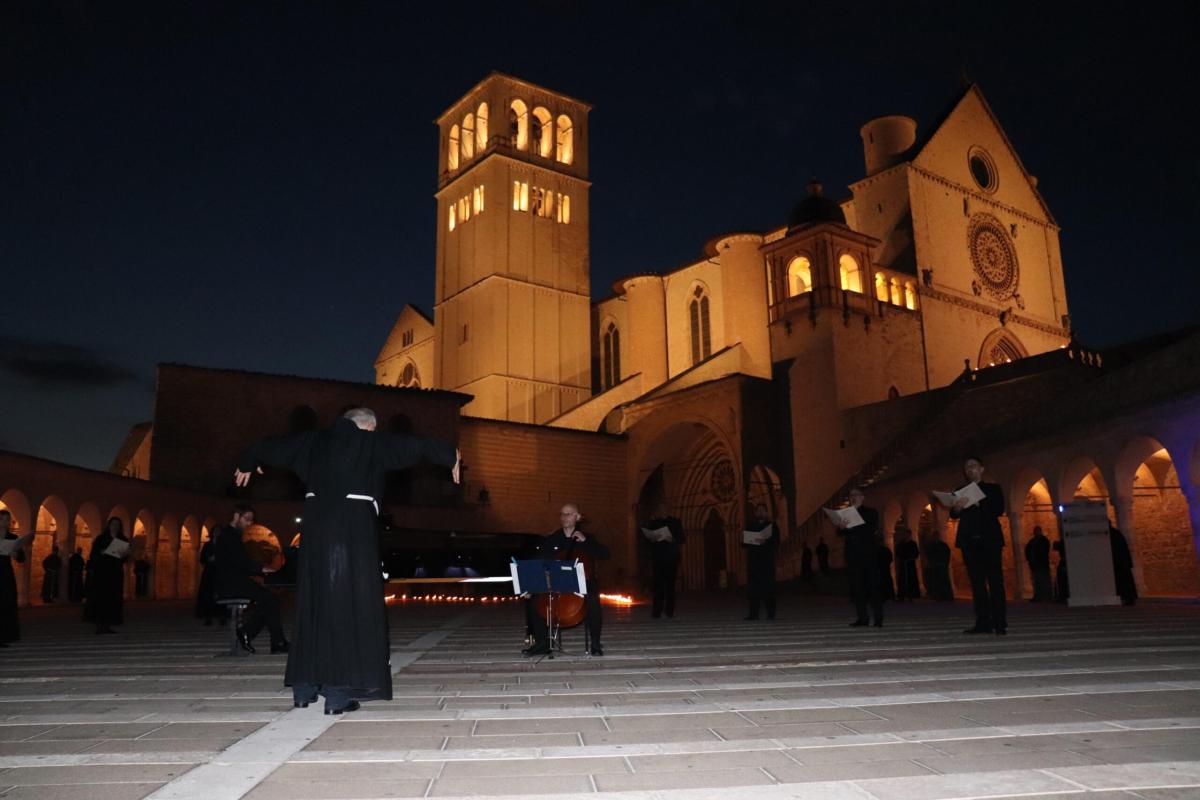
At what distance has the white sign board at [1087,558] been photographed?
14.5 meters

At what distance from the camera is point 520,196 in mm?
46938

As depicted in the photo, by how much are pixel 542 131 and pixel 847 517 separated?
4154 cm

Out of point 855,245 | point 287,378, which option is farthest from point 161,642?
point 855,245

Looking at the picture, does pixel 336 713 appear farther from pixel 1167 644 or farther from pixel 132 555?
pixel 132 555

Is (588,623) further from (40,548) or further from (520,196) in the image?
(520,196)

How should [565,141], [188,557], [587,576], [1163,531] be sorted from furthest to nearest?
[565,141], [188,557], [1163,531], [587,576]

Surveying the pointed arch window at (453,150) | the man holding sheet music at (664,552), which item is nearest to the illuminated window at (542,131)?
the pointed arch window at (453,150)

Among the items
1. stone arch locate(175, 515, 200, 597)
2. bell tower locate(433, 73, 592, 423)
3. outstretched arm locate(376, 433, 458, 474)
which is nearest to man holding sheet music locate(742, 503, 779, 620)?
outstretched arm locate(376, 433, 458, 474)

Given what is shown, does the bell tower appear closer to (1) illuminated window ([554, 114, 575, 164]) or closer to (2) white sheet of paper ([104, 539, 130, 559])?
(1) illuminated window ([554, 114, 575, 164])

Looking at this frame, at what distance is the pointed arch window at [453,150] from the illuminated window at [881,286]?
86.7ft

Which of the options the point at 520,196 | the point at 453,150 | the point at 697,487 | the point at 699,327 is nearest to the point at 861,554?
the point at 697,487

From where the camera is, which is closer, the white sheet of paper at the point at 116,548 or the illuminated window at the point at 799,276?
the white sheet of paper at the point at 116,548

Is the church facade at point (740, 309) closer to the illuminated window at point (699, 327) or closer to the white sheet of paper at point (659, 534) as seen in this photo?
the illuminated window at point (699, 327)

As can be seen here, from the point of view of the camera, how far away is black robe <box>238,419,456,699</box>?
494 centimetres
